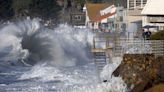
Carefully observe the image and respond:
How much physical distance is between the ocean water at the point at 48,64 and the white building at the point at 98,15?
4978cm

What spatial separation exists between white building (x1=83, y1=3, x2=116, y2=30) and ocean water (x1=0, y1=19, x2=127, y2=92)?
163 feet

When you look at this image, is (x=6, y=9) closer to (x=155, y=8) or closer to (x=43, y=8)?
(x=43, y=8)

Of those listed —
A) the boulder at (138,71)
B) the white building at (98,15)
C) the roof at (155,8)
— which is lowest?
the white building at (98,15)

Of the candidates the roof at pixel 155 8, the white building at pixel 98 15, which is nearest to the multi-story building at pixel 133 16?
the white building at pixel 98 15

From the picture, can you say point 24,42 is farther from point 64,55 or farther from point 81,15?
point 81,15

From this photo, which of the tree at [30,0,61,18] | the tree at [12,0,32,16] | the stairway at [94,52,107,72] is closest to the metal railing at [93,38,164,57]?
the stairway at [94,52,107,72]

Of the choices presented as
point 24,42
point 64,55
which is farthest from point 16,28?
point 64,55

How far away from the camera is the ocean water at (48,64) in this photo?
23734 mm

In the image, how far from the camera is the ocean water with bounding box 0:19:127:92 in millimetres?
23734

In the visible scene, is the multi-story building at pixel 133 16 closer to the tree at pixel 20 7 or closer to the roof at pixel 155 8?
the roof at pixel 155 8

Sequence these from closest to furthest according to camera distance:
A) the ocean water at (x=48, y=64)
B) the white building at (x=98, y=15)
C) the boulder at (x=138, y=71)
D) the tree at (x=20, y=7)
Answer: the boulder at (x=138, y=71) → the ocean water at (x=48, y=64) → the white building at (x=98, y=15) → the tree at (x=20, y=7)

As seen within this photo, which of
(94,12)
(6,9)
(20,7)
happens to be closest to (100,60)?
(94,12)

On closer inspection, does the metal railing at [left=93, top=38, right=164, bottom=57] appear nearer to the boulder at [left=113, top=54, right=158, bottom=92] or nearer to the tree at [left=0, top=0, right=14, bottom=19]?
the boulder at [left=113, top=54, right=158, bottom=92]

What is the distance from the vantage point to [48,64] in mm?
38938
